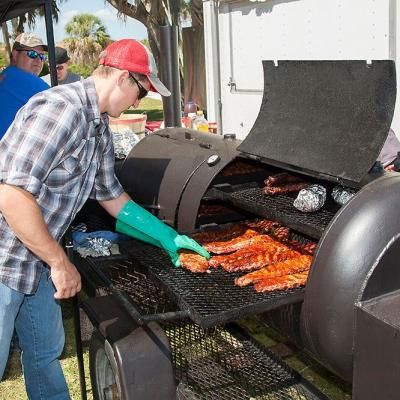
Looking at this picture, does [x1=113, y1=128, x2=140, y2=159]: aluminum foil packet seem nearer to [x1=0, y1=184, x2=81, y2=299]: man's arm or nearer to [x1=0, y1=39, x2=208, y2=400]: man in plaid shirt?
[x1=0, y1=39, x2=208, y2=400]: man in plaid shirt

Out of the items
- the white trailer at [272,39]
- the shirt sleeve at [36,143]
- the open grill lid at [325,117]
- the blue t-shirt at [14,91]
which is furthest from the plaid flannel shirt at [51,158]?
the white trailer at [272,39]

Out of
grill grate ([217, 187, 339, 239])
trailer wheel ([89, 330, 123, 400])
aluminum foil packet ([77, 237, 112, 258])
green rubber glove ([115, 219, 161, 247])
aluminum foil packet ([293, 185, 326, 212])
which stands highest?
A: aluminum foil packet ([293, 185, 326, 212])

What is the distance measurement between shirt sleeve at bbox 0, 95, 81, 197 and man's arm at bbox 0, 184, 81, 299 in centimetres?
4

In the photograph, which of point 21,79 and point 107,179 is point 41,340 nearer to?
point 107,179

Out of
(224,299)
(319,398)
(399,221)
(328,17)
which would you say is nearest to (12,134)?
(224,299)

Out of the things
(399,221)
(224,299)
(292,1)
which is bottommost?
(224,299)

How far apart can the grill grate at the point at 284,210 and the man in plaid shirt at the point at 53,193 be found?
1.30ft

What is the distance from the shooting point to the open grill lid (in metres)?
2.60

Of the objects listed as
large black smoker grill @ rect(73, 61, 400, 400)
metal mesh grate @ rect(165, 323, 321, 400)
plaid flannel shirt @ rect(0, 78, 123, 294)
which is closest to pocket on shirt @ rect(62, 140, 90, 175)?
plaid flannel shirt @ rect(0, 78, 123, 294)

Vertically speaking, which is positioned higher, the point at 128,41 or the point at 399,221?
the point at 128,41

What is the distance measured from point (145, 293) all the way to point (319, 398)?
1.08 meters

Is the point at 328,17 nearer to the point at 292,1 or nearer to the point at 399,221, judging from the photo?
the point at 292,1

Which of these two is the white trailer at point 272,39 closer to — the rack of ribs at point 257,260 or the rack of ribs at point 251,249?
the rack of ribs at point 251,249

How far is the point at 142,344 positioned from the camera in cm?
256
